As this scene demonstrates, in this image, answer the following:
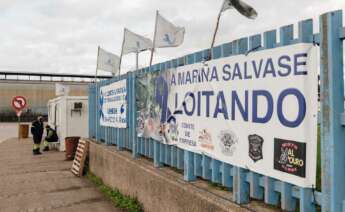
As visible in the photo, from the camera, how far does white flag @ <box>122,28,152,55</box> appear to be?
1146cm

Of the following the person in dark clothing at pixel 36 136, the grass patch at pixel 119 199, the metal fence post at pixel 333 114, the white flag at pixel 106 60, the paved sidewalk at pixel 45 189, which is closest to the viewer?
the metal fence post at pixel 333 114

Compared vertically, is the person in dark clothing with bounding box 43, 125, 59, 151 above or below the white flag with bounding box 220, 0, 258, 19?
below

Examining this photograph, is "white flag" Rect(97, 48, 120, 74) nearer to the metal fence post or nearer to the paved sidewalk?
the paved sidewalk

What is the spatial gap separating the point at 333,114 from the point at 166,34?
7.00m

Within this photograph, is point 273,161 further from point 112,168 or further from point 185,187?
point 112,168

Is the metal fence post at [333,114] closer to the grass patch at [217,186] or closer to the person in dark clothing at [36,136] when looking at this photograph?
the grass patch at [217,186]

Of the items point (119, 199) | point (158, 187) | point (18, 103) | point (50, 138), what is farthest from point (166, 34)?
point (18, 103)

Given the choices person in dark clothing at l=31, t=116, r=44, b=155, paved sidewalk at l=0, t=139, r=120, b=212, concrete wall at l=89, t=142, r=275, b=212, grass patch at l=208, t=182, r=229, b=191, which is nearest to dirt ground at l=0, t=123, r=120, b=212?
paved sidewalk at l=0, t=139, r=120, b=212

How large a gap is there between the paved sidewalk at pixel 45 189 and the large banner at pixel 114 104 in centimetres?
162

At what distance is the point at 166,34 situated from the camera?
9508mm

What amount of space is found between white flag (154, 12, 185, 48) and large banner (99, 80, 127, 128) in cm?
153

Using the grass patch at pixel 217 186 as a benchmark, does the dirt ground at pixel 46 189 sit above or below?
below

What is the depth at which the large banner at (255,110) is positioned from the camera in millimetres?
3072

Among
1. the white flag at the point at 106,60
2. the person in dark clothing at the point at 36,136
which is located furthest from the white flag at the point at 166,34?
the person in dark clothing at the point at 36,136
